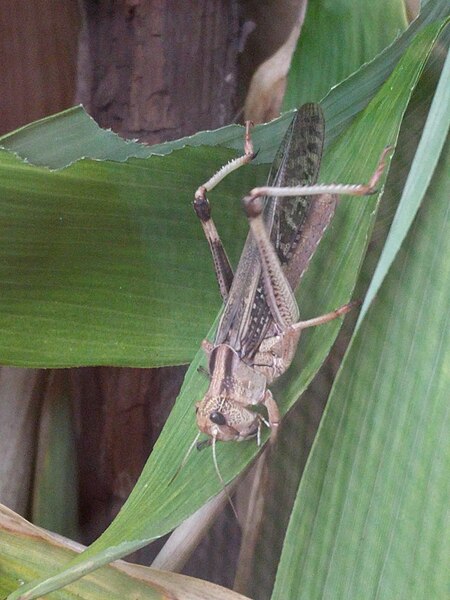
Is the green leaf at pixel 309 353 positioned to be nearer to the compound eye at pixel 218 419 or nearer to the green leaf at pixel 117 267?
the compound eye at pixel 218 419

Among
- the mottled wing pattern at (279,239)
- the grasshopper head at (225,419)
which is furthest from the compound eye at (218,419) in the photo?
the mottled wing pattern at (279,239)

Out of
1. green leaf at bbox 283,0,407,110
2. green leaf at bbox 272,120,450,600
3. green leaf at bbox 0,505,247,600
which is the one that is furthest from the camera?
green leaf at bbox 283,0,407,110

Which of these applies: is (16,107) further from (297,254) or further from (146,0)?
(297,254)

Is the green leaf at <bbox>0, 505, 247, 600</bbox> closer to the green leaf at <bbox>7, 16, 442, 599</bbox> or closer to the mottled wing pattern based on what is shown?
the green leaf at <bbox>7, 16, 442, 599</bbox>

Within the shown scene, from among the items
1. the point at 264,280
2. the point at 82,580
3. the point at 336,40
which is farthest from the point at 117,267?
the point at 336,40

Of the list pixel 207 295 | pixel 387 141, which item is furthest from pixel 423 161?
pixel 207 295

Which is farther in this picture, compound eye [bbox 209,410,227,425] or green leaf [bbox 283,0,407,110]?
green leaf [bbox 283,0,407,110]

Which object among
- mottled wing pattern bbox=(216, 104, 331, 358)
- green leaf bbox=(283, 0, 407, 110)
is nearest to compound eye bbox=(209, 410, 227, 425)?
mottled wing pattern bbox=(216, 104, 331, 358)
